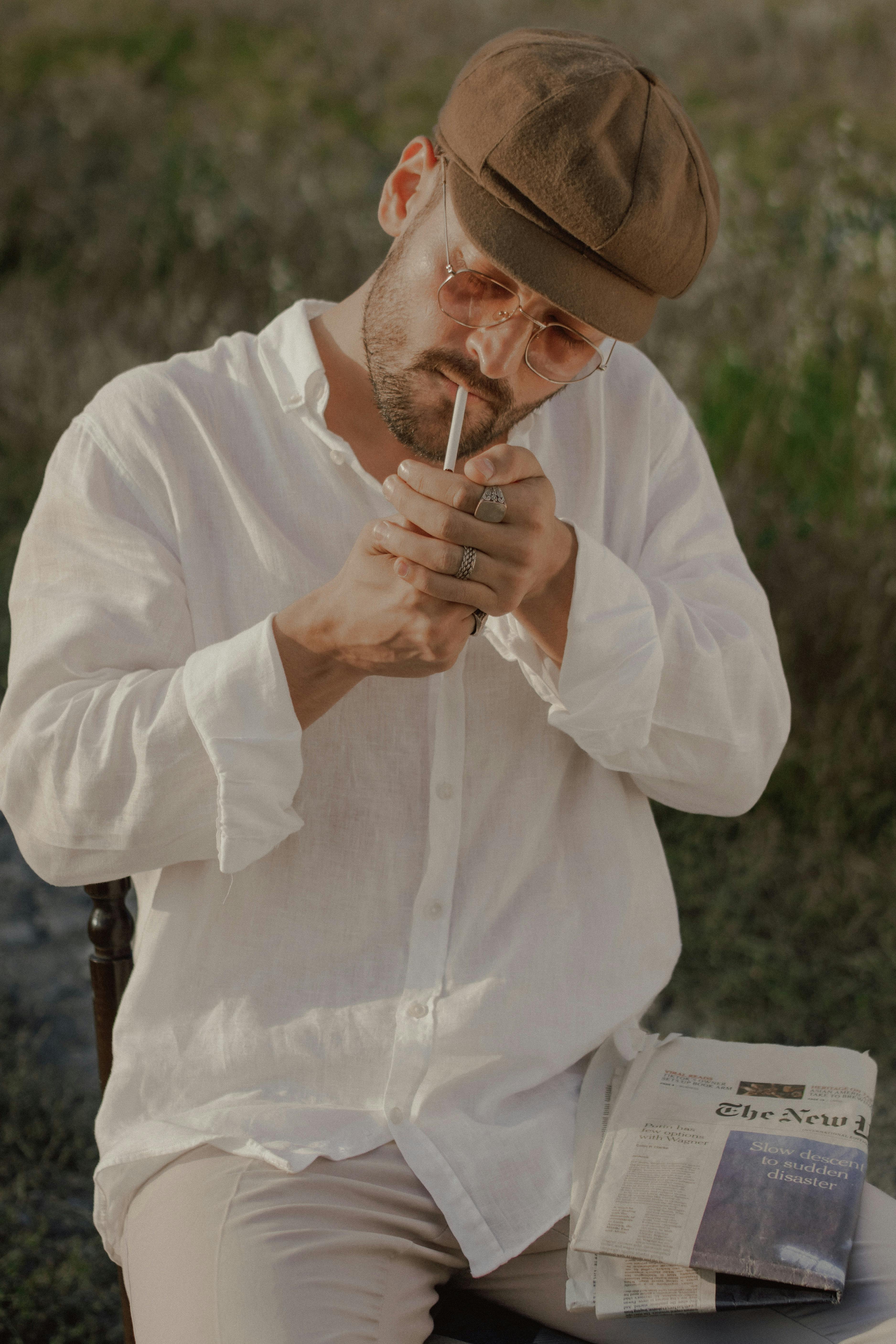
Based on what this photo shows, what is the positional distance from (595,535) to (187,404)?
54cm

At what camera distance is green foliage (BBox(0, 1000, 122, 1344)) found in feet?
6.98

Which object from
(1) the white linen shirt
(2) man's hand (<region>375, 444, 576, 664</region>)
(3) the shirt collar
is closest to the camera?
(2) man's hand (<region>375, 444, 576, 664</region>)

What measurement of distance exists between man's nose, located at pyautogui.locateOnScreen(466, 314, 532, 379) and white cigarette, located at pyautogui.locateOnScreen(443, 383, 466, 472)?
51mm

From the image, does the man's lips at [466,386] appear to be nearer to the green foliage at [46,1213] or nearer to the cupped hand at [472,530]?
→ the cupped hand at [472,530]

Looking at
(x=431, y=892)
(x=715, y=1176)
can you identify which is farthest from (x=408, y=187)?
(x=715, y=1176)

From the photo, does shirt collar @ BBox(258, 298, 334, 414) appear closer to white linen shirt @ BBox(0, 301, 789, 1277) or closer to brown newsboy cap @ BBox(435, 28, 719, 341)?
white linen shirt @ BBox(0, 301, 789, 1277)

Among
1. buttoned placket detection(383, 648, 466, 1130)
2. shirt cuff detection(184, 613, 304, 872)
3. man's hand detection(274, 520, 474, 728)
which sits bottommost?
buttoned placket detection(383, 648, 466, 1130)

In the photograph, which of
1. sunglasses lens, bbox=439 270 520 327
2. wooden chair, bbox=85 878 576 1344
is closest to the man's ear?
sunglasses lens, bbox=439 270 520 327

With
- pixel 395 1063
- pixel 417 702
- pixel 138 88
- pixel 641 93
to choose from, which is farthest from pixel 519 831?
pixel 138 88

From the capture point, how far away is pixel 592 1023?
1521 millimetres

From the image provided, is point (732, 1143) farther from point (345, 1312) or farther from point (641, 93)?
point (641, 93)

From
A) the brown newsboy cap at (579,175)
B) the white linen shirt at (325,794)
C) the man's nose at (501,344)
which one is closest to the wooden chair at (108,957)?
the white linen shirt at (325,794)

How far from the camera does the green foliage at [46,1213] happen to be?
2.13 metres

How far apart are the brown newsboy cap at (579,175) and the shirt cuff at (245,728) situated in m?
0.48
